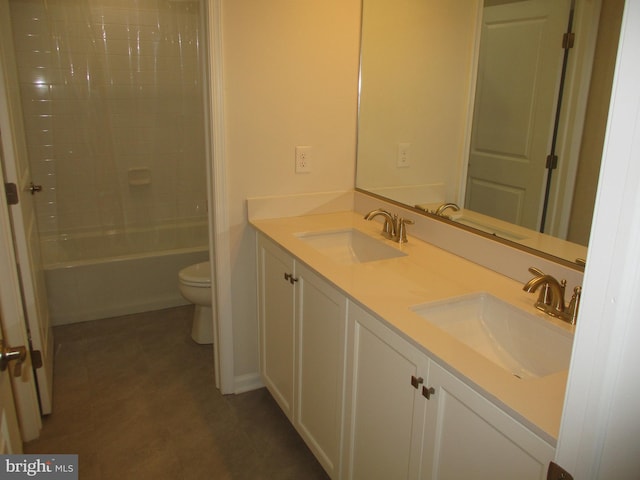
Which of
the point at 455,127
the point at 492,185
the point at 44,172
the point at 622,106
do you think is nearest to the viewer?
the point at 622,106

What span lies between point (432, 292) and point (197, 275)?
1.80 m

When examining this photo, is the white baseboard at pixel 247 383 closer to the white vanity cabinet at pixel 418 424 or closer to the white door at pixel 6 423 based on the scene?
the white vanity cabinet at pixel 418 424

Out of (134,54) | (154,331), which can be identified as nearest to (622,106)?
(154,331)

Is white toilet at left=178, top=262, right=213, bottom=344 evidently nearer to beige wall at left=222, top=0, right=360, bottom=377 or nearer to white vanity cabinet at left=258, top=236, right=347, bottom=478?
beige wall at left=222, top=0, right=360, bottom=377

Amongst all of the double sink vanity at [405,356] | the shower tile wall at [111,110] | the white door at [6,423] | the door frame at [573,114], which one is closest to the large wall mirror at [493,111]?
the door frame at [573,114]

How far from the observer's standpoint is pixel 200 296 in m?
2.90

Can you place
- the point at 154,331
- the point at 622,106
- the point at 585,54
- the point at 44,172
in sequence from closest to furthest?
1. the point at 622,106
2. the point at 585,54
3. the point at 154,331
4. the point at 44,172

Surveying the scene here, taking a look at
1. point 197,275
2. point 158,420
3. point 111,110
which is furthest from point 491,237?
point 111,110

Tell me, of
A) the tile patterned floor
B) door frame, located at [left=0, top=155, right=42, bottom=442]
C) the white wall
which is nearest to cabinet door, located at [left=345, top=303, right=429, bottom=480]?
the tile patterned floor

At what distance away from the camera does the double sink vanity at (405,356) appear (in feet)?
3.51

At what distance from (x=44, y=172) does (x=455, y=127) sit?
2.78 metres

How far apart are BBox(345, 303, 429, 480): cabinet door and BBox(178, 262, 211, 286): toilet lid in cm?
149

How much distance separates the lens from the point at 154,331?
10.3ft

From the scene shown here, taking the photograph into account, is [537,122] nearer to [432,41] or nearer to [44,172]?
[432,41]
